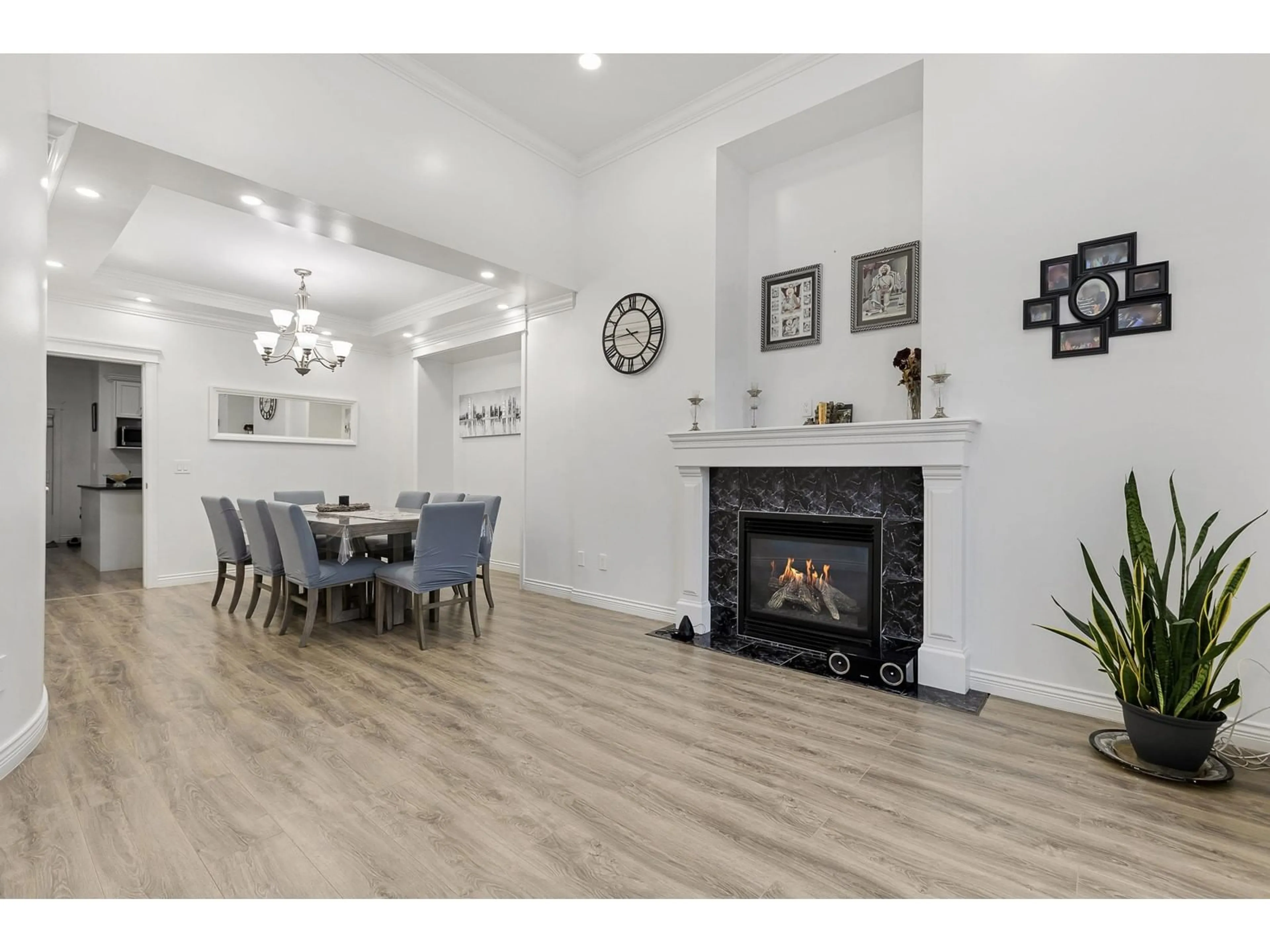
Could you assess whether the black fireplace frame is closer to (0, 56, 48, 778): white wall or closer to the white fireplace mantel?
the white fireplace mantel

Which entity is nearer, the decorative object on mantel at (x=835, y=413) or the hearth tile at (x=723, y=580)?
the decorative object on mantel at (x=835, y=413)

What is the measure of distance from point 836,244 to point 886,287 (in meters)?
0.47

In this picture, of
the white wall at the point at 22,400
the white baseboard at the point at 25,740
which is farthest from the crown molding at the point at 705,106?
the white baseboard at the point at 25,740

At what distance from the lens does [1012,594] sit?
2.79 meters

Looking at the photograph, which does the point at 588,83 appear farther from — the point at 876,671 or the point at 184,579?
the point at 184,579

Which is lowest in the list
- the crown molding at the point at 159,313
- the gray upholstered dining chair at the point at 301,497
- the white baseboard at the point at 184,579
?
the white baseboard at the point at 184,579

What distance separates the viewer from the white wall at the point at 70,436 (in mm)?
8148

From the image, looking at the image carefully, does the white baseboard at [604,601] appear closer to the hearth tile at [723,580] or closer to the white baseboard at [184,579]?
the hearth tile at [723,580]

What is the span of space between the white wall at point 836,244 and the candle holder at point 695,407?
356 mm

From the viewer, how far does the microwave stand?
720 cm

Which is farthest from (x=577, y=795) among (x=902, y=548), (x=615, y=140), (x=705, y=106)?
(x=615, y=140)

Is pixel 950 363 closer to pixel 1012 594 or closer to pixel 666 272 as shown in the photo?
pixel 1012 594

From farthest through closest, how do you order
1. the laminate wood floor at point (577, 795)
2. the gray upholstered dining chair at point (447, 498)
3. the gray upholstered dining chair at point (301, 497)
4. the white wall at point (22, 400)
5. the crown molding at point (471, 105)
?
A: the gray upholstered dining chair at point (301, 497), the gray upholstered dining chair at point (447, 498), the crown molding at point (471, 105), the white wall at point (22, 400), the laminate wood floor at point (577, 795)

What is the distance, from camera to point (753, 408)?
405 cm
